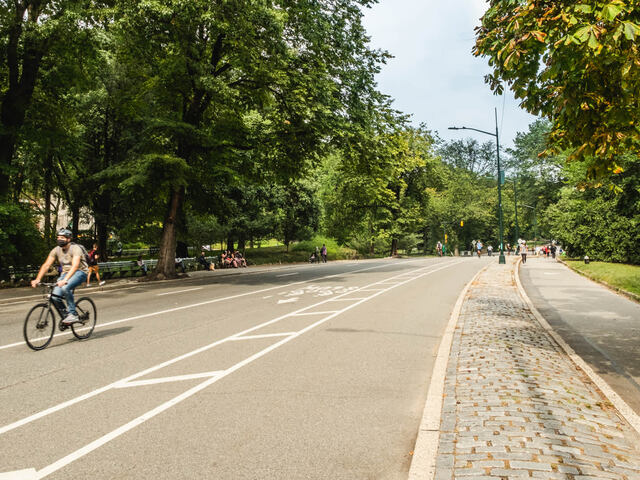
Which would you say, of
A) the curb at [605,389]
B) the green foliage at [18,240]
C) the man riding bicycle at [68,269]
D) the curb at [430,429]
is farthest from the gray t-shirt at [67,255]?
the green foliage at [18,240]

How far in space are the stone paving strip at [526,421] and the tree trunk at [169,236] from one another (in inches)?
645

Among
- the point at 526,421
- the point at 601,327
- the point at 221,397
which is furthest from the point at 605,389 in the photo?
the point at 601,327

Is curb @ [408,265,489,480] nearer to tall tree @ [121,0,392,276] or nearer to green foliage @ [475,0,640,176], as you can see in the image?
green foliage @ [475,0,640,176]

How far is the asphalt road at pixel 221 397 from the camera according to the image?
3.48 metres

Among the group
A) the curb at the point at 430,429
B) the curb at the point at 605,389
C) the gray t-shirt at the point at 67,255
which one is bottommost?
the curb at the point at 605,389

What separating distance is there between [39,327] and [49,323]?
223 millimetres

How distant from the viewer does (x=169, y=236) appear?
68.1ft

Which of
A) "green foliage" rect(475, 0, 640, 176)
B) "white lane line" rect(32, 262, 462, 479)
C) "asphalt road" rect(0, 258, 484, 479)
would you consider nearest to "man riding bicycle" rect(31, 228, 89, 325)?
"asphalt road" rect(0, 258, 484, 479)

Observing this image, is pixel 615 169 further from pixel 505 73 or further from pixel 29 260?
pixel 29 260

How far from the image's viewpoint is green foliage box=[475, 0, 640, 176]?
447cm

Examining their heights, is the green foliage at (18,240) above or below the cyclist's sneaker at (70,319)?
above

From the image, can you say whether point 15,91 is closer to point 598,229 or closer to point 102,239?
point 102,239

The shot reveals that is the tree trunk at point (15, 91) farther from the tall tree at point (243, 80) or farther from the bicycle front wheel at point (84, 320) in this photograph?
the bicycle front wheel at point (84, 320)

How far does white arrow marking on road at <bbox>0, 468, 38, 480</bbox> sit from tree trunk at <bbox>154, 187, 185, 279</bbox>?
18.1m
